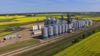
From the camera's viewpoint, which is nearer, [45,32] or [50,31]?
[45,32]

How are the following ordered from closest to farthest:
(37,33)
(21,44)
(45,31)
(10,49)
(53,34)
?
(10,49) < (21,44) < (45,31) < (53,34) < (37,33)

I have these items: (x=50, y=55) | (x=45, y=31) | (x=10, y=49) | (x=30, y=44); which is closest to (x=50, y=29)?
(x=45, y=31)

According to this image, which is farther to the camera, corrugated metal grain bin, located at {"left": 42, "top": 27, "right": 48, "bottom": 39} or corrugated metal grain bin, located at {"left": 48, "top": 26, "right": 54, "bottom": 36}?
corrugated metal grain bin, located at {"left": 48, "top": 26, "right": 54, "bottom": 36}

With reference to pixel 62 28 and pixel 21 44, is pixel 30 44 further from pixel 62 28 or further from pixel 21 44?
pixel 62 28

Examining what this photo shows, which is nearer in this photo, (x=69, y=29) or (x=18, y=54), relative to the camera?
(x=18, y=54)

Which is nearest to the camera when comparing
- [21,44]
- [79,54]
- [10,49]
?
[79,54]

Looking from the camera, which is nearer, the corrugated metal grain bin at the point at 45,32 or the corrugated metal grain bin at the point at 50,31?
the corrugated metal grain bin at the point at 45,32

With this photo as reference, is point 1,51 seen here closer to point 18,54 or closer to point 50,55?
point 18,54

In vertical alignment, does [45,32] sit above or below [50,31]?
above

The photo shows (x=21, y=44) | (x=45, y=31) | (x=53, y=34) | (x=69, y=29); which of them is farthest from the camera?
(x=69, y=29)
